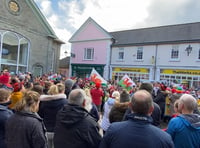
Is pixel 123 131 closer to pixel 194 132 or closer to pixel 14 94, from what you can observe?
pixel 194 132

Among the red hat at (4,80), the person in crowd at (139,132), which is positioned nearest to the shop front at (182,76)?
the red hat at (4,80)

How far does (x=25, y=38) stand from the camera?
18547 millimetres

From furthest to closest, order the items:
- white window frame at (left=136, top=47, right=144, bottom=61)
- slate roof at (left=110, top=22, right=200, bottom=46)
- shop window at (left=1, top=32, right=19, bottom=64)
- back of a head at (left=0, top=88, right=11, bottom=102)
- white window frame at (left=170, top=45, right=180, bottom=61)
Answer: white window frame at (left=136, top=47, right=144, bottom=61) < slate roof at (left=110, top=22, right=200, bottom=46) < white window frame at (left=170, top=45, right=180, bottom=61) < shop window at (left=1, top=32, right=19, bottom=64) < back of a head at (left=0, top=88, right=11, bottom=102)

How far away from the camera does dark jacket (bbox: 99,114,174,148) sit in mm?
1800

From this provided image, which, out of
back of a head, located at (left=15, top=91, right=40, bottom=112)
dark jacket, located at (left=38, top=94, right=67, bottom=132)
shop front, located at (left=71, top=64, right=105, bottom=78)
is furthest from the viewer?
shop front, located at (left=71, top=64, right=105, bottom=78)

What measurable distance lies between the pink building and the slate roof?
183cm

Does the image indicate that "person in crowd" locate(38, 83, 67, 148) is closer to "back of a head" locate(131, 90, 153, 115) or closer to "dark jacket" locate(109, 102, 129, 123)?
"dark jacket" locate(109, 102, 129, 123)

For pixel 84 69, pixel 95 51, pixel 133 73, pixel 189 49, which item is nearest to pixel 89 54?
pixel 95 51

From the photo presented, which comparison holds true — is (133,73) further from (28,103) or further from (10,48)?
(28,103)

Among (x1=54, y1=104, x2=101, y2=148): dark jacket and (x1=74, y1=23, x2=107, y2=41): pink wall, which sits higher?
(x1=74, y1=23, x2=107, y2=41): pink wall

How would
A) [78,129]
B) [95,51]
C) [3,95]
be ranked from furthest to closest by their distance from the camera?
[95,51] < [3,95] < [78,129]

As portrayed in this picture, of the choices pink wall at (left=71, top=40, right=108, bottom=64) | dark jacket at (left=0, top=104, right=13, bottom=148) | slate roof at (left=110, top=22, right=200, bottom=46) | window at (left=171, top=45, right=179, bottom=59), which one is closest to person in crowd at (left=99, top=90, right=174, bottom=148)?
dark jacket at (left=0, top=104, right=13, bottom=148)

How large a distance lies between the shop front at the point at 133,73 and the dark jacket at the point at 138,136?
1996cm

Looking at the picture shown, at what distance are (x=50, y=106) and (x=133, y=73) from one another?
19328mm
